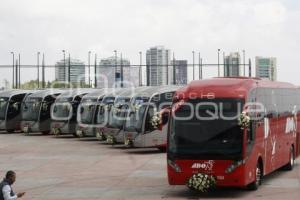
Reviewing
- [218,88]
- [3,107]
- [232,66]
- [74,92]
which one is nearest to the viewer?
[218,88]

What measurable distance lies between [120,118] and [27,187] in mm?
13139

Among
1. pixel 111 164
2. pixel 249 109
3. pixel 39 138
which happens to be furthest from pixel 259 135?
pixel 39 138

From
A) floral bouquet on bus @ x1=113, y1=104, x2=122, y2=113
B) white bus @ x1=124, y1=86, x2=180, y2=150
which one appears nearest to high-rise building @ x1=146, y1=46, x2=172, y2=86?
floral bouquet on bus @ x1=113, y1=104, x2=122, y2=113

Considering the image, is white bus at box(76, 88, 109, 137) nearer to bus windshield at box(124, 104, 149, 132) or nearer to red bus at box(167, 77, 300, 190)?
bus windshield at box(124, 104, 149, 132)

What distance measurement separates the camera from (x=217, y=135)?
1630 centimetres

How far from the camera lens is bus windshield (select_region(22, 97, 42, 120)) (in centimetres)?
4288

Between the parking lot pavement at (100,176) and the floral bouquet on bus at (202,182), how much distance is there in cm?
64

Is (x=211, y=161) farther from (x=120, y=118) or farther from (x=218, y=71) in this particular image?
(x=218, y=71)

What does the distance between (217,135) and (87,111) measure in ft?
73.8

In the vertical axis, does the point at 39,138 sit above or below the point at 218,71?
below

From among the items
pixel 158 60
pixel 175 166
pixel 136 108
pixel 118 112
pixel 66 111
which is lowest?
pixel 175 166

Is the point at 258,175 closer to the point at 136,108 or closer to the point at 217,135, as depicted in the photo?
the point at 217,135

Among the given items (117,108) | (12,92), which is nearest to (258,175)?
(117,108)

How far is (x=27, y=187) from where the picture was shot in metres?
19.3
